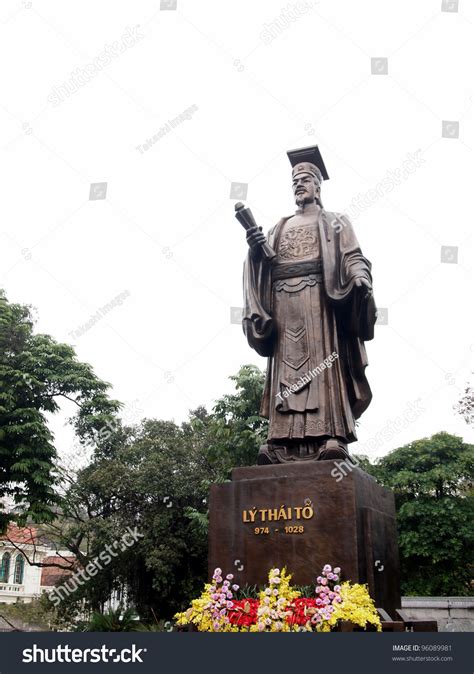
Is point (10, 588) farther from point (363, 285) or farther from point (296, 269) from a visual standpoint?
point (363, 285)

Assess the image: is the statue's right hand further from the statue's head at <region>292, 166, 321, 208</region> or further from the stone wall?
the stone wall

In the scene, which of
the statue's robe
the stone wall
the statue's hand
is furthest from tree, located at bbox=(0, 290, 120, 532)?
the statue's hand

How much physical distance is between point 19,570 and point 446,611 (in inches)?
1471

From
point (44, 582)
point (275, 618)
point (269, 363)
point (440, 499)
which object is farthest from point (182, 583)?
point (44, 582)

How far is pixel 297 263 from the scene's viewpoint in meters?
8.18

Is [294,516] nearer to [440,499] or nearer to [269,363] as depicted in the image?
[269,363]

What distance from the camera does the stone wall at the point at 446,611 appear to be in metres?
13.6

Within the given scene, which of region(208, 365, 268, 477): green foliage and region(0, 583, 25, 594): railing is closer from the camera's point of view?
region(208, 365, 268, 477): green foliage

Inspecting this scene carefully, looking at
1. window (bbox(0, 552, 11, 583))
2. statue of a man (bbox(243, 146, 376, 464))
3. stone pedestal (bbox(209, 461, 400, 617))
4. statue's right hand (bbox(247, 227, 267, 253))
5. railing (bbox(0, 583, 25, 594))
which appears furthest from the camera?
window (bbox(0, 552, 11, 583))

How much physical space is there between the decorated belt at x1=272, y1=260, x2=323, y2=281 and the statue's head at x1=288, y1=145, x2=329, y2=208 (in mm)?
1040

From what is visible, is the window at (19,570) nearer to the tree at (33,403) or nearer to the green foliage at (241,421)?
the tree at (33,403)

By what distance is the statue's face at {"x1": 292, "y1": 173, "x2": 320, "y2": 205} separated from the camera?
873 centimetres

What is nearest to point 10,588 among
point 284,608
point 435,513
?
point 435,513

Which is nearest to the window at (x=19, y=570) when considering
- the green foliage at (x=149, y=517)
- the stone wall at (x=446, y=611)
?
the green foliage at (x=149, y=517)
